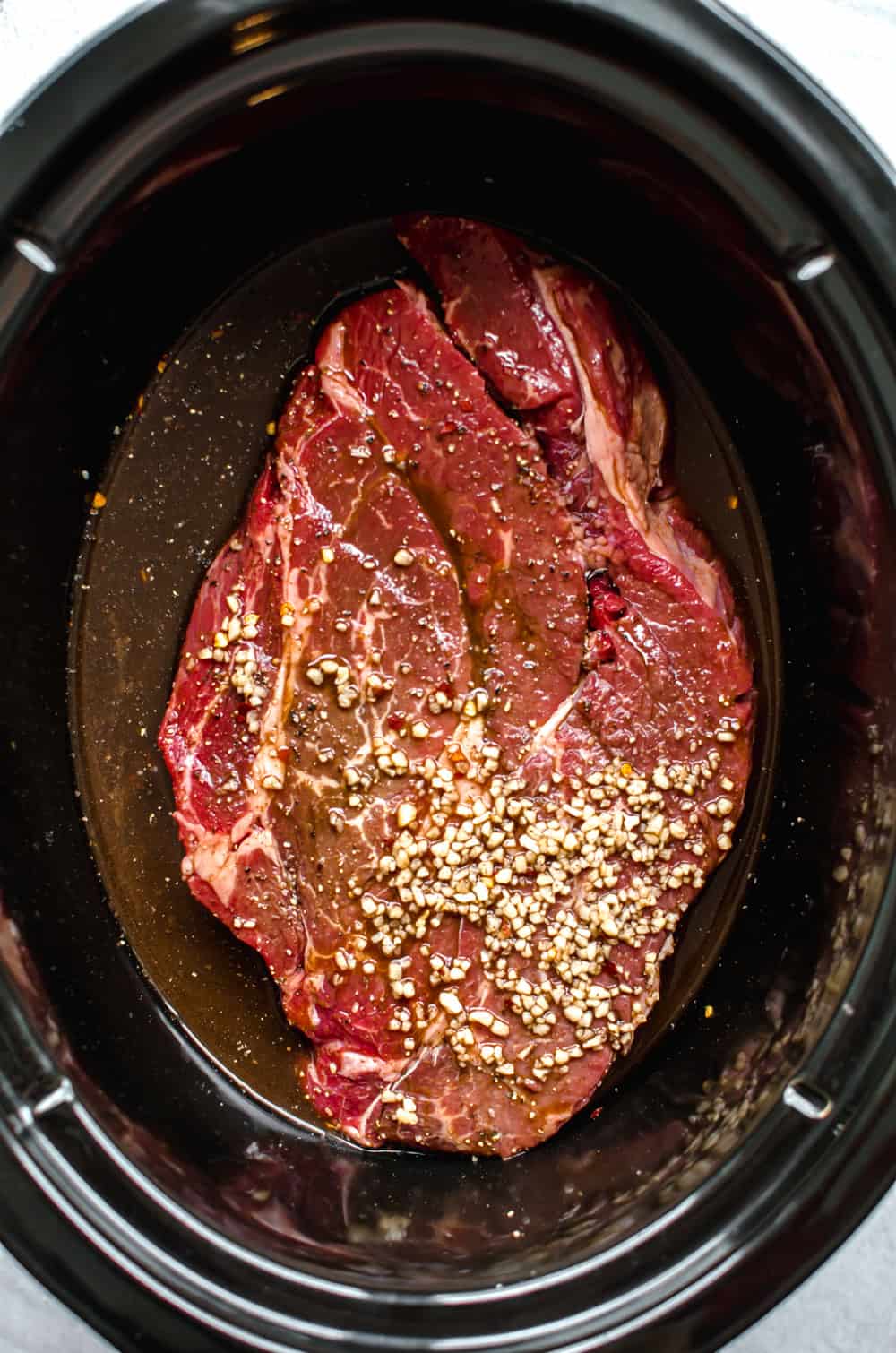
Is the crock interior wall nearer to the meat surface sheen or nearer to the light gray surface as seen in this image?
the meat surface sheen

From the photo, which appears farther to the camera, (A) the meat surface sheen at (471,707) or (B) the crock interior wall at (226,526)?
(A) the meat surface sheen at (471,707)

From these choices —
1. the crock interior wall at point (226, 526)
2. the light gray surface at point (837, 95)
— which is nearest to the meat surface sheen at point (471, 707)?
the crock interior wall at point (226, 526)

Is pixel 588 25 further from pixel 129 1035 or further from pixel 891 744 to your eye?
pixel 129 1035

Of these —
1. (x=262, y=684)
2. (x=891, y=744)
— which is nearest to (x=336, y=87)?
(x=262, y=684)

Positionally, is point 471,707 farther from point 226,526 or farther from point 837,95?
point 837,95

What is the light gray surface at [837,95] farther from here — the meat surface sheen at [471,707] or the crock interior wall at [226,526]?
the meat surface sheen at [471,707]

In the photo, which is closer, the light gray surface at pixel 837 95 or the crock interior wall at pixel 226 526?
the crock interior wall at pixel 226 526
